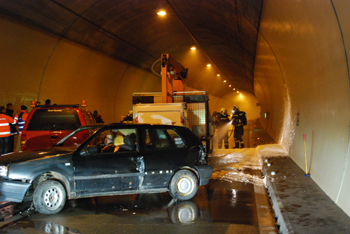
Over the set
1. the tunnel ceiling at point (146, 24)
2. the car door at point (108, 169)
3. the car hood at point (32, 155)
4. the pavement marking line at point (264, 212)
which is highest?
the tunnel ceiling at point (146, 24)

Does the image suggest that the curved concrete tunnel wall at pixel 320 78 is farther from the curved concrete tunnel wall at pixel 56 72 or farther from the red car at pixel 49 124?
the curved concrete tunnel wall at pixel 56 72

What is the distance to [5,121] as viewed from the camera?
11.2 m

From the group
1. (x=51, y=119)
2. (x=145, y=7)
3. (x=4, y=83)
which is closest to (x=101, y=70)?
(x=145, y=7)

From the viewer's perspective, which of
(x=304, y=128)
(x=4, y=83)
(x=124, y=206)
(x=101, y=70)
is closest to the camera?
(x=124, y=206)

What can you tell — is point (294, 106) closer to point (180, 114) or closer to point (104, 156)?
Answer: point (180, 114)

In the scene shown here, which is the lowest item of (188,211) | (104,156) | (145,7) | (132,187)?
(188,211)

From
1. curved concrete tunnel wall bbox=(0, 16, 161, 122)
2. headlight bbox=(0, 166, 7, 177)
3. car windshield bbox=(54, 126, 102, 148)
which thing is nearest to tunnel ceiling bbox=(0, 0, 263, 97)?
curved concrete tunnel wall bbox=(0, 16, 161, 122)

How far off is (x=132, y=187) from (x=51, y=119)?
3.99 metres

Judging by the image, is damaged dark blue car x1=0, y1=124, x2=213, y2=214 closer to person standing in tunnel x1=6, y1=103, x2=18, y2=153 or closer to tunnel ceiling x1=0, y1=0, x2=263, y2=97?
person standing in tunnel x1=6, y1=103, x2=18, y2=153

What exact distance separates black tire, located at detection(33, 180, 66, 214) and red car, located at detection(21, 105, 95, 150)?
321 cm

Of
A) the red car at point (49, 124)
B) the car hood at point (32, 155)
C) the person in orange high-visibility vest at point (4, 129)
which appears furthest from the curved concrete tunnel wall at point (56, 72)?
the car hood at point (32, 155)

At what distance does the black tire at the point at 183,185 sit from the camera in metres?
7.11

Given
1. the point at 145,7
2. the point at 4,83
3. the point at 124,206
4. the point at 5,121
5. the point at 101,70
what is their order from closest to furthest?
the point at 124,206 → the point at 5,121 → the point at 4,83 → the point at 145,7 → the point at 101,70

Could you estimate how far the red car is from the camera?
30.3ft
